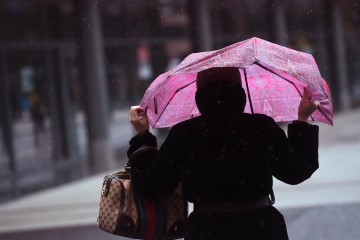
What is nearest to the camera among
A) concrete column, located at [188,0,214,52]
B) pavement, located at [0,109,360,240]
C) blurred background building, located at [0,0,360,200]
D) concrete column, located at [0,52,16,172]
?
pavement, located at [0,109,360,240]

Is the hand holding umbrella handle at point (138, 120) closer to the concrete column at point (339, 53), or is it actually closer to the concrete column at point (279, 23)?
the concrete column at point (279, 23)

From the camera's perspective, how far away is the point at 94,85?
50.8 ft

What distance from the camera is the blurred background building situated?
15125 mm

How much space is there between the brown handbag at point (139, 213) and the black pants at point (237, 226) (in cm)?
20

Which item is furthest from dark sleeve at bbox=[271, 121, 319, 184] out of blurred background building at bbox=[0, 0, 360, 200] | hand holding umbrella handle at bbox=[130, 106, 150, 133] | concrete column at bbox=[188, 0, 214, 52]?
concrete column at bbox=[188, 0, 214, 52]

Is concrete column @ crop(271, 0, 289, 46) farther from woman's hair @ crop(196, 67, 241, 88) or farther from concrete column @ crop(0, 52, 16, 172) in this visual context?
woman's hair @ crop(196, 67, 241, 88)

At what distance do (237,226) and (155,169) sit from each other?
1.35 ft

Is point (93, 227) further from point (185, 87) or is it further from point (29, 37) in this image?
point (29, 37)

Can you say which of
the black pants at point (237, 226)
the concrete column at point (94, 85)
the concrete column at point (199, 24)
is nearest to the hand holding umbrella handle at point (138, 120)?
the black pants at point (237, 226)

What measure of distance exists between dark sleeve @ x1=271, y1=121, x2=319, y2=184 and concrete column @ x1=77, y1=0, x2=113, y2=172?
40.0 feet

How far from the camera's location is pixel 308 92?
11.4 feet

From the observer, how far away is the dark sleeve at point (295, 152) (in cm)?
328

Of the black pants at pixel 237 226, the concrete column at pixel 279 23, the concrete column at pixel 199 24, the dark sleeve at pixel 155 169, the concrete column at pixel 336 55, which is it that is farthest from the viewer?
the concrete column at pixel 336 55

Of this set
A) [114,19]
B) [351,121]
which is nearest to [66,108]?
[114,19]
